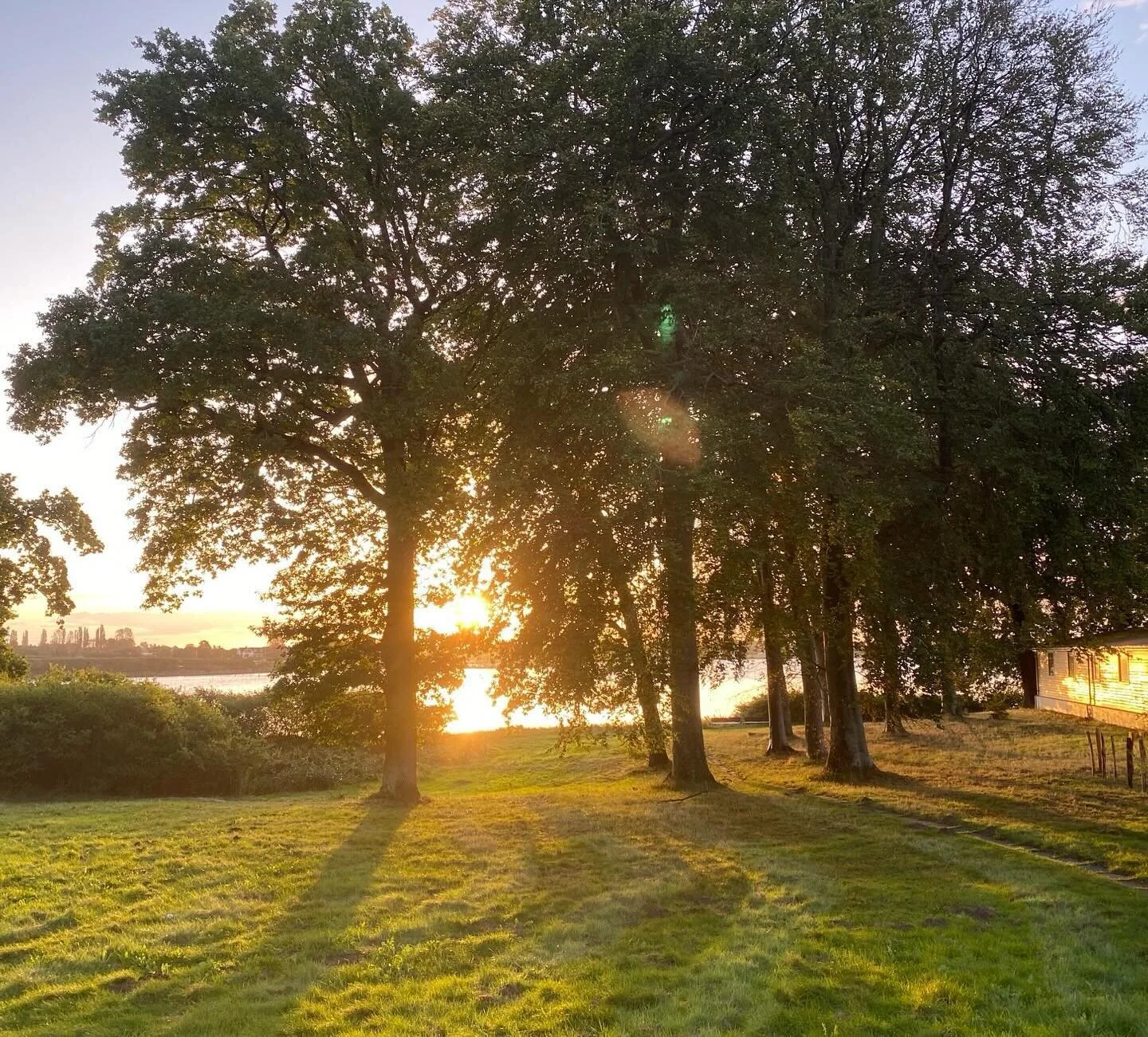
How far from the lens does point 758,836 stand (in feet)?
48.0

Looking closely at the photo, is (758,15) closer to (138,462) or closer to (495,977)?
(138,462)

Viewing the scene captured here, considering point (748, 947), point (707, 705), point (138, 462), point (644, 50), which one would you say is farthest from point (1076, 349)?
point (707, 705)

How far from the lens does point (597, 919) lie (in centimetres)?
981

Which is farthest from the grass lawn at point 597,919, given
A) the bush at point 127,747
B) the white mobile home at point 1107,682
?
the white mobile home at point 1107,682

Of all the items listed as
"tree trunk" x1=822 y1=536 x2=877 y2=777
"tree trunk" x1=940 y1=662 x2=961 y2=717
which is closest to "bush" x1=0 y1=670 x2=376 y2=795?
"tree trunk" x1=822 y1=536 x2=877 y2=777

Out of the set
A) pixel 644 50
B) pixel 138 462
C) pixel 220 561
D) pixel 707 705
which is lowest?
pixel 707 705

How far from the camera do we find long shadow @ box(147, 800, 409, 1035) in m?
7.10

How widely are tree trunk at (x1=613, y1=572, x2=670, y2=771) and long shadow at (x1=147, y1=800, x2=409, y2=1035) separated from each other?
255 inches

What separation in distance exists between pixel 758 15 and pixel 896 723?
721 inches

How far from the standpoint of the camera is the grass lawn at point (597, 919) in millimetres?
7078

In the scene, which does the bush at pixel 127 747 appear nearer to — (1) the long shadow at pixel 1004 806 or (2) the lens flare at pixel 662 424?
(1) the long shadow at pixel 1004 806

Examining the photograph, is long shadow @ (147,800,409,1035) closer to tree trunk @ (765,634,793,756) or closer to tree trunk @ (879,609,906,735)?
tree trunk @ (879,609,906,735)

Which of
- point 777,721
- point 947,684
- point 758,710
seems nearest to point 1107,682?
point 777,721

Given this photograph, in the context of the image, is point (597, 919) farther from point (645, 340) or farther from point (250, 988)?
point (645, 340)
